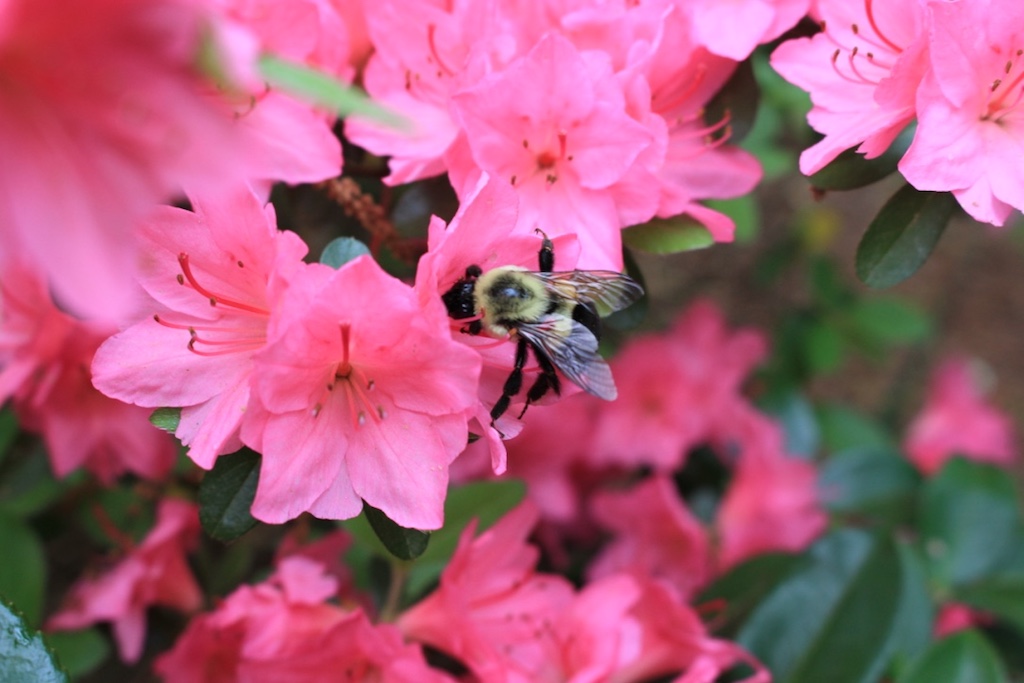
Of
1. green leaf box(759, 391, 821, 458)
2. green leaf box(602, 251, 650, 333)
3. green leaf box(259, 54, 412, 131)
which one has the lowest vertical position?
green leaf box(759, 391, 821, 458)

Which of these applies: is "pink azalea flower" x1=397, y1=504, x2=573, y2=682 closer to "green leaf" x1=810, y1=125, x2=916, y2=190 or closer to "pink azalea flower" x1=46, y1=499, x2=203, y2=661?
"pink azalea flower" x1=46, y1=499, x2=203, y2=661

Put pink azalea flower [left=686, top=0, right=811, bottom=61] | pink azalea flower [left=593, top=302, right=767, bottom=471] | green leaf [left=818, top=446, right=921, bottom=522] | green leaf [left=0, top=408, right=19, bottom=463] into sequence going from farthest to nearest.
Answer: green leaf [left=818, top=446, right=921, bottom=522] → pink azalea flower [left=593, top=302, right=767, bottom=471] → green leaf [left=0, top=408, right=19, bottom=463] → pink azalea flower [left=686, top=0, right=811, bottom=61]

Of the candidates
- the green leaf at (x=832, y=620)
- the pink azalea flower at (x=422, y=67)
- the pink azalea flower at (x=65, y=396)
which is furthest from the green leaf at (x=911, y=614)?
the pink azalea flower at (x=65, y=396)

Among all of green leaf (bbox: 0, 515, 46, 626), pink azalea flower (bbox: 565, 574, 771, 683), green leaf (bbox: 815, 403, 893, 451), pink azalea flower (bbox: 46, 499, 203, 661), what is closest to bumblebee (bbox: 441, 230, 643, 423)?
pink azalea flower (bbox: 565, 574, 771, 683)

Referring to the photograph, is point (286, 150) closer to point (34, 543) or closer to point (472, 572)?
point (472, 572)

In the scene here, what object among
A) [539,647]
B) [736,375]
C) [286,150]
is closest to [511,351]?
[286,150]

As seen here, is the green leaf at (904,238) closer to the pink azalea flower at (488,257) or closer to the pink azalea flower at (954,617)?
the pink azalea flower at (488,257)
